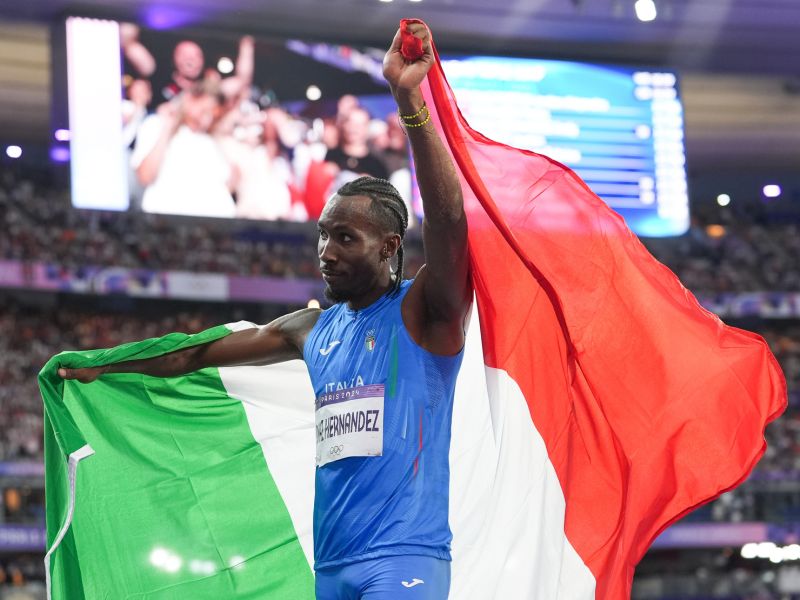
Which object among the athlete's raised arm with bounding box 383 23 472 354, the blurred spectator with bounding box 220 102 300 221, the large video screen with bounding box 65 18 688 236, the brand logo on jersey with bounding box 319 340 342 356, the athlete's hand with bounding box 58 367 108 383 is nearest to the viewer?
the athlete's raised arm with bounding box 383 23 472 354

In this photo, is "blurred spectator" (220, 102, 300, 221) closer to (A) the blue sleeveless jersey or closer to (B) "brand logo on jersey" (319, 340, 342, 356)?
(B) "brand logo on jersey" (319, 340, 342, 356)

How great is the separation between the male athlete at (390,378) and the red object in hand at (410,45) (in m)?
0.02

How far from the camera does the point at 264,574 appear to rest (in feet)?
15.3

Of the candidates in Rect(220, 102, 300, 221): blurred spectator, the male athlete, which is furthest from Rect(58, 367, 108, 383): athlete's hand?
Rect(220, 102, 300, 221): blurred spectator

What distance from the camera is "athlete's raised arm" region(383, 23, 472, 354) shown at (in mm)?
3229

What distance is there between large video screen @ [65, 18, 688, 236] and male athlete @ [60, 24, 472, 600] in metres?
14.4

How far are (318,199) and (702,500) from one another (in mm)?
15565

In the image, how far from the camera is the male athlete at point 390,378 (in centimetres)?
323

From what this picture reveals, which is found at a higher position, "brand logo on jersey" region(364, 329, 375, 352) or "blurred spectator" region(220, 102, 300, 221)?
"blurred spectator" region(220, 102, 300, 221)

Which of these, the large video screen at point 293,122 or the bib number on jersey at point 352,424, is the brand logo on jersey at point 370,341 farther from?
the large video screen at point 293,122

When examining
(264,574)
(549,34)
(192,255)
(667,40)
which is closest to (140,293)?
(192,255)

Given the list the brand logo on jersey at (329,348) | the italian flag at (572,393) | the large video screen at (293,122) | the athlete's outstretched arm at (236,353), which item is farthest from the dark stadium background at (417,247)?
the brand logo on jersey at (329,348)

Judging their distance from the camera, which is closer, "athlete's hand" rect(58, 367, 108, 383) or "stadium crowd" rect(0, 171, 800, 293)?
"athlete's hand" rect(58, 367, 108, 383)

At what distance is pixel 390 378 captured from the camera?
3385mm
